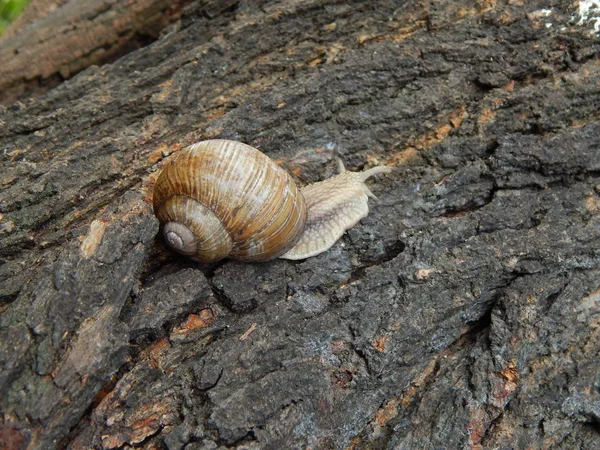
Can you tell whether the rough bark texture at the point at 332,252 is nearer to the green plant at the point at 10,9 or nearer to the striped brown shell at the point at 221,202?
the striped brown shell at the point at 221,202

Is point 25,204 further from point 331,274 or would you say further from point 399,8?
point 399,8

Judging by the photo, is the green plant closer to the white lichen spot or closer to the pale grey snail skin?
the pale grey snail skin

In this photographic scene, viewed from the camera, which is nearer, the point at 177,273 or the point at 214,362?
the point at 214,362

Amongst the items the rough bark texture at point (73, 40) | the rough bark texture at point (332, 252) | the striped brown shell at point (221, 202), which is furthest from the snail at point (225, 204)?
the rough bark texture at point (73, 40)

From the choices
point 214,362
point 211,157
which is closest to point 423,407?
point 214,362

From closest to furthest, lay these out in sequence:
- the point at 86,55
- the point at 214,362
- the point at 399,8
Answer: the point at 214,362
the point at 399,8
the point at 86,55

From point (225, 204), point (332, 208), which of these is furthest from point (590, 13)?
point (225, 204)

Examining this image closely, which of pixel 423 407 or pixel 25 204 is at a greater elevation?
pixel 25 204

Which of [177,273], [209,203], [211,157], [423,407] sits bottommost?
[423,407]
